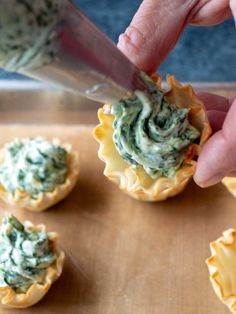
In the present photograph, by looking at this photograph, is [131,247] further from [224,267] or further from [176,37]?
[176,37]

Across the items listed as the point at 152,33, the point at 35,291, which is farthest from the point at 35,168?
the point at 152,33

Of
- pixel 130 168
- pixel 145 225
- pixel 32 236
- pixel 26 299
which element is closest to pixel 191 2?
pixel 130 168

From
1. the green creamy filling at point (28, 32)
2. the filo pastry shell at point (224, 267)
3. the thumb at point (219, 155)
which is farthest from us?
the filo pastry shell at point (224, 267)

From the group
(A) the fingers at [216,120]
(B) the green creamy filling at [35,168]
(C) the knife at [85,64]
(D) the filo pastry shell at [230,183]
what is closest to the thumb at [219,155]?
(A) the fingers at [216,120]

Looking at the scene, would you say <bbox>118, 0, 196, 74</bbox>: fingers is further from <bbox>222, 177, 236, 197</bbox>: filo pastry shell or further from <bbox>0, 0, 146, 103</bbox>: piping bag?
<bbox>222, 177, 236, 197</bbox>: filo pastry shell

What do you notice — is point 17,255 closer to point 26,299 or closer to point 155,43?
point 26,299

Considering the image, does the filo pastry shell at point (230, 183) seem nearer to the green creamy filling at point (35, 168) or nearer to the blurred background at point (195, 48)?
the green creamy filling at point (35, 168)
